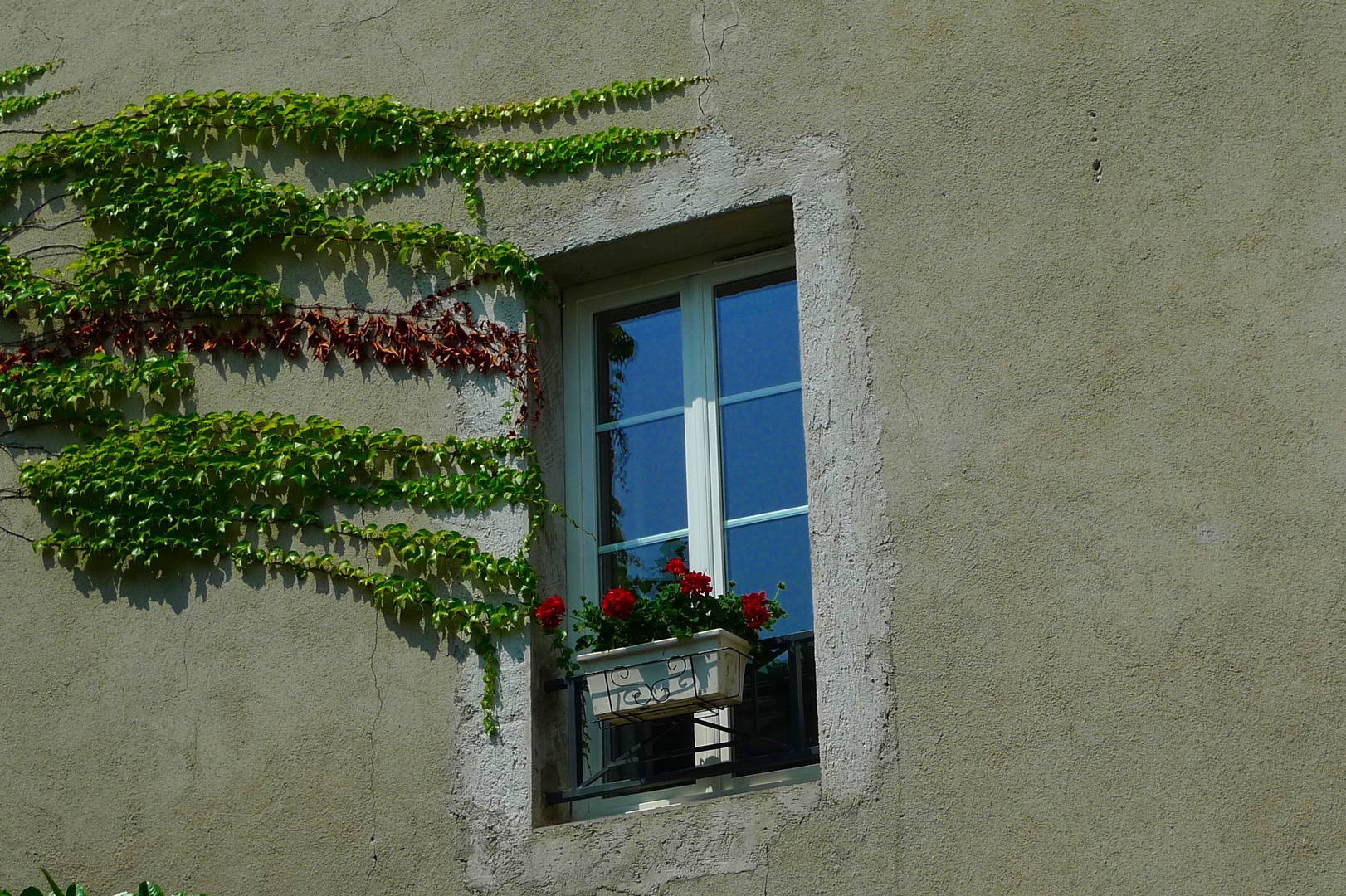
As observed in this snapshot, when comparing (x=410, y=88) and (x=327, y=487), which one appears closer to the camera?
(x=327, y=487)

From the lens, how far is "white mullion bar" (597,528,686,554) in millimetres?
4672

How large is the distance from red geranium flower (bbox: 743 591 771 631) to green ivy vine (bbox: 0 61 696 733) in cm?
69

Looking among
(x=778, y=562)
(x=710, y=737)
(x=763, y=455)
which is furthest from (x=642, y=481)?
(x=710, y=737)

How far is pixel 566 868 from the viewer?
4117 mm

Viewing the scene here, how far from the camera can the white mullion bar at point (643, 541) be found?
4.67 meters

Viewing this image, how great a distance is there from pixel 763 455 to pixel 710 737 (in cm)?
86

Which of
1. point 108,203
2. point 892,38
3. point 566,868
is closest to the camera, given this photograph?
point 566,868

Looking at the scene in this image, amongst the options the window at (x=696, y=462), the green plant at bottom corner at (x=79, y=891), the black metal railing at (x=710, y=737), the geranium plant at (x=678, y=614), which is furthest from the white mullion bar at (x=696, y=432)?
the green plant at bottom corner at (x=79, y=891)

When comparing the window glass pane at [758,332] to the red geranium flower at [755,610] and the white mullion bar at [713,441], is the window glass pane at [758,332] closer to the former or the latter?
the white mullion bar at [713,441]

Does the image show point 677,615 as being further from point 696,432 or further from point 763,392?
point 763,392

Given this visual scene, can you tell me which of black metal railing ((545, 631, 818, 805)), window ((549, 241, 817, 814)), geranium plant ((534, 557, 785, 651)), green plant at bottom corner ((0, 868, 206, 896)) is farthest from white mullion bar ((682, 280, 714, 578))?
green plant at bottom corner ((0, 868, 206, 896))

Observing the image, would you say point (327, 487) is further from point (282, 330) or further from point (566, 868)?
point (566, 868)

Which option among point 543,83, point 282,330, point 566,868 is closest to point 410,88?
point 543,83

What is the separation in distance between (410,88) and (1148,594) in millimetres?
2948
